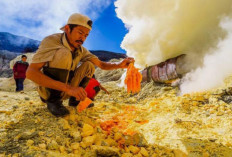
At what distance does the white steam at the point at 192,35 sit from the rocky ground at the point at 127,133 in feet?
1.58

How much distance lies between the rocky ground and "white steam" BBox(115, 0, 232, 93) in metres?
0.48

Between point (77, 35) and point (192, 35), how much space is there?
2384mm

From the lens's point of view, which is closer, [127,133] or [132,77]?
[127,133]

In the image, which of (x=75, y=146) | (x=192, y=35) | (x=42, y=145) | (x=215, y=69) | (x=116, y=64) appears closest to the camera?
(x=42, y=145)

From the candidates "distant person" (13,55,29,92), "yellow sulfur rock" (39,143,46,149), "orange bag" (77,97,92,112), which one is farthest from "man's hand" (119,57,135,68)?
"distant person" (13,55,29,92)

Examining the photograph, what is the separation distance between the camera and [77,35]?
1554 millimetres

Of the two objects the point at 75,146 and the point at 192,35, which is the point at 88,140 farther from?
the point at 192,35

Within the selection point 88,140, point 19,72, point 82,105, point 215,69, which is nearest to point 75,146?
point 88,140

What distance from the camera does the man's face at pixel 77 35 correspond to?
1.54 meters

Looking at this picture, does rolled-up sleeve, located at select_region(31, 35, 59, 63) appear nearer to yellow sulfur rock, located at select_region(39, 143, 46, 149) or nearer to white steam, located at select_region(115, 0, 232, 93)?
yellow sulfur rock, located at select_region(39, 143, 46, 149)

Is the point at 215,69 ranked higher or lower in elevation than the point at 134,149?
higher

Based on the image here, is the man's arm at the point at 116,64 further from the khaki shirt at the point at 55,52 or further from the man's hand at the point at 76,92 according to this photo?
the man's hand at the point at 76,92

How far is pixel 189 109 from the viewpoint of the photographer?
6.78 ft

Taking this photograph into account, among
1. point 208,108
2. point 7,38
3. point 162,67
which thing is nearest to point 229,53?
point 208,108
